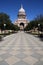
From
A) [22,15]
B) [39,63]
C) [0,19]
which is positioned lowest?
[39,63]

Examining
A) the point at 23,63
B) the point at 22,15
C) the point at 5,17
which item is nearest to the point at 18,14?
the point at 22,15

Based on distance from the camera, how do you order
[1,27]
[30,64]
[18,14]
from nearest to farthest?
[30,64] → [1,27] → [18,14]

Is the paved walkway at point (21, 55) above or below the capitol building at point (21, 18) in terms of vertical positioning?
below

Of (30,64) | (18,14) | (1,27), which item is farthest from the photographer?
(18,14)

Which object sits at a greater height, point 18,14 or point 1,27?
point 18,14

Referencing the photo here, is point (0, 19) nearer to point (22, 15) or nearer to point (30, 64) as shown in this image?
point (30, 64)

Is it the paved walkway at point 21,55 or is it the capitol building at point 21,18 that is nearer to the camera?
the paved walkway at point 21,55

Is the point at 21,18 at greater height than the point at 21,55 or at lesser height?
greater

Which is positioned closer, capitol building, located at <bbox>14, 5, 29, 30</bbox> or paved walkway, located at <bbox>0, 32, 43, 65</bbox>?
paved walkway, located at <bbox>0, 32, 43, 65</bbox>

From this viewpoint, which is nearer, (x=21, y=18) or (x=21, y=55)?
(x=21, y=55)

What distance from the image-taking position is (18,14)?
193 m

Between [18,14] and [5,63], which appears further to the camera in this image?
[18,14]

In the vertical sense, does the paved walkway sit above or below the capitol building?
below

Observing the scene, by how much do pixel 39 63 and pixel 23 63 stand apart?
2.80ft
